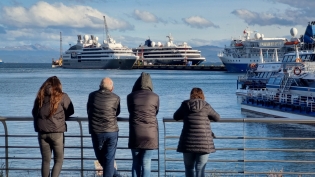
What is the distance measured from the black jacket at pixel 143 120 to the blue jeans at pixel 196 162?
393 mm

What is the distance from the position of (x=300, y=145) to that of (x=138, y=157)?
18.6 meters

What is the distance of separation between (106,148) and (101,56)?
140m

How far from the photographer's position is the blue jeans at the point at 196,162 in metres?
6.76

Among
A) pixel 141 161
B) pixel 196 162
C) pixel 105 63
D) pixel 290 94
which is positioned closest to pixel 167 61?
pixel 105 63

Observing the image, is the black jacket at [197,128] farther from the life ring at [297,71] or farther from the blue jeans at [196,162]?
the life ring at [297,71]

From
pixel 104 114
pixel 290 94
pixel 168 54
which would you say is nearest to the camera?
pixel 104 114

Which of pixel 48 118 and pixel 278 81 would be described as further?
pixel 278 81

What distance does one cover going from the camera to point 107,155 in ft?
23.1

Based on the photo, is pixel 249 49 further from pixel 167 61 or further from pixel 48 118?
pixel 48 118

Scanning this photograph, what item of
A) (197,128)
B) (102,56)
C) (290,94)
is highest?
(197,128)

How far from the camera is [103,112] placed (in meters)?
6.89

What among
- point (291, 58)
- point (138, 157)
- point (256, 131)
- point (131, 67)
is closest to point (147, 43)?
point (131, 67)

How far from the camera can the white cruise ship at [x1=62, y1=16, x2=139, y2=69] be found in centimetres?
14425

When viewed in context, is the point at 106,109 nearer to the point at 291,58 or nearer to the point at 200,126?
the point at 200,126
